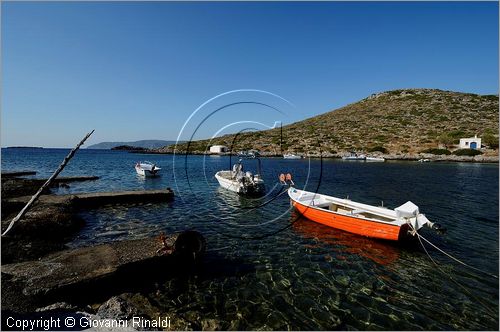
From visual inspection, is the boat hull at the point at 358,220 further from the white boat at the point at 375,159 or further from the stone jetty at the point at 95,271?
the white boat at the point at 375,159

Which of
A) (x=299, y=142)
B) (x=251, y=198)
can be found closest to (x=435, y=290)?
(x=251, y=198)

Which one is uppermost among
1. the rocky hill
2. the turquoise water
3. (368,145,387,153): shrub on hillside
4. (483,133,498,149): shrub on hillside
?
the rocky hill

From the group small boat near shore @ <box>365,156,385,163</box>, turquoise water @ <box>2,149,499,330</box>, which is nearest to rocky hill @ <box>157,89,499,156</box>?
small boat near shore @ <box>365,156,385,163</box>

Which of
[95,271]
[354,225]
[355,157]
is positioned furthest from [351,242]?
[355,157]

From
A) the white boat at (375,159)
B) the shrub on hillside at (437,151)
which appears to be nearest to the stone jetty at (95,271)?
the white boat at (375,159)

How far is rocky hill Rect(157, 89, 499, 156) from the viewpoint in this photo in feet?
352

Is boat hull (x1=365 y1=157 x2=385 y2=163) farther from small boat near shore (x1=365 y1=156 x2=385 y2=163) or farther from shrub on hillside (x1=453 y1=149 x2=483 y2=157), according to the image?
shrub on hillside (x1=453 y1=149 x2=483 y2=157)

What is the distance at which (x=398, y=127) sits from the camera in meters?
130

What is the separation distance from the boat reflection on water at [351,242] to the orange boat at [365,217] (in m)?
0.45

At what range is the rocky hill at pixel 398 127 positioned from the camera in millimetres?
107312

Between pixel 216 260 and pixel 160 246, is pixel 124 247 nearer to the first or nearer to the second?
pixel 160 246

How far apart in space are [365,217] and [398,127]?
131 metres

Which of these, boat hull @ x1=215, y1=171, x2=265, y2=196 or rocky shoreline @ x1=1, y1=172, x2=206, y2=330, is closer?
rocky shoreline @ x1=1, y1=172, x2=206, y2=330

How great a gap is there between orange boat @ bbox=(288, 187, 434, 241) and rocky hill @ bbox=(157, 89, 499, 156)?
246ft
